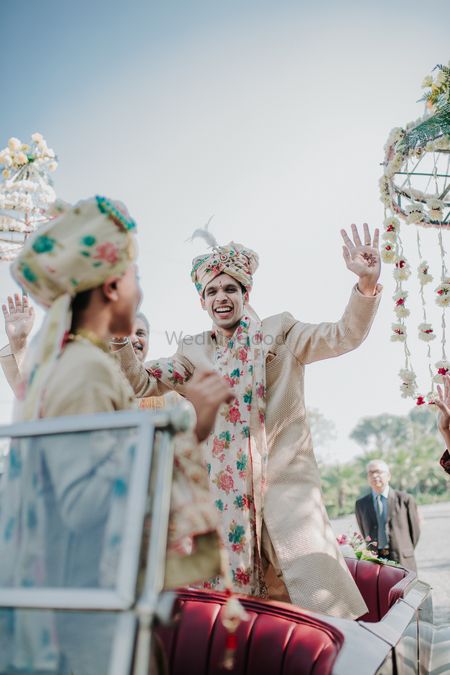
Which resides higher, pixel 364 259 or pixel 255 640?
pixel 364 259

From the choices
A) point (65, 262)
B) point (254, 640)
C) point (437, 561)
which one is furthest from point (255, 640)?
point (437, 561)

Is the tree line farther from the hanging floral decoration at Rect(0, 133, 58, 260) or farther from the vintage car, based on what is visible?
the vintage car

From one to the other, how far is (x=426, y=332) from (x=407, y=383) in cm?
51

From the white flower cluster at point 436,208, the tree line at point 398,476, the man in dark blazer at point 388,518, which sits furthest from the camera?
the tree line at point 398,476

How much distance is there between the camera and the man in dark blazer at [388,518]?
22.3 feet

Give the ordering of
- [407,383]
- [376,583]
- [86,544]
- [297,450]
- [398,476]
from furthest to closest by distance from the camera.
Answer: [398,476] → [407,383] → [376,583] → [297,450] → [86,544]

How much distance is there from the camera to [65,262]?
139cm

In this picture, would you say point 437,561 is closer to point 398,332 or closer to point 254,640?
point 398,332

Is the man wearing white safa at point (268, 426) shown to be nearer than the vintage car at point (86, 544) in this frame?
No

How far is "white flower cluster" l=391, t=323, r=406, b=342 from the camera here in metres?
4.88

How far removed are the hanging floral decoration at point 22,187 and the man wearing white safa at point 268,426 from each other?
4106 mm

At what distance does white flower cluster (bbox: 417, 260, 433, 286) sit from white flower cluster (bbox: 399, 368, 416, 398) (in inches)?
30.4

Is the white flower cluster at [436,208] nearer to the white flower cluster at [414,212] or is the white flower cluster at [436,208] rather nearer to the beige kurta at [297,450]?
the white flower cluster at [414,212]

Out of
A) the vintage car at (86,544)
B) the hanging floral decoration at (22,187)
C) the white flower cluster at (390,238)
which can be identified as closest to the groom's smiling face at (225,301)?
the vintage car at (86,544)
